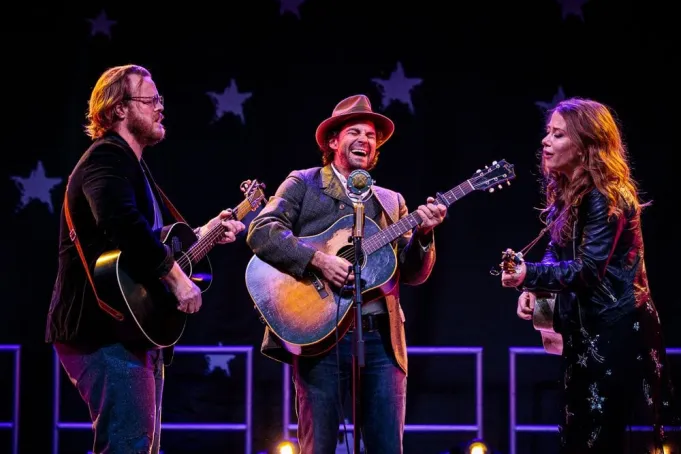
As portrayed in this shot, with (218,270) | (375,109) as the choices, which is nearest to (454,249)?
(375,109)

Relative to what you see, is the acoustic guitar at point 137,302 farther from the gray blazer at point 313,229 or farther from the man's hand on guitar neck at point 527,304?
the man's hand on guitar neck at point 527,304

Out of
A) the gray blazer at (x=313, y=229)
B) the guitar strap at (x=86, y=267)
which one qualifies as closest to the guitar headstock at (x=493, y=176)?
the gray blazer at (x=313, y=229)

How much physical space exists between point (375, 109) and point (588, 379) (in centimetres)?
345

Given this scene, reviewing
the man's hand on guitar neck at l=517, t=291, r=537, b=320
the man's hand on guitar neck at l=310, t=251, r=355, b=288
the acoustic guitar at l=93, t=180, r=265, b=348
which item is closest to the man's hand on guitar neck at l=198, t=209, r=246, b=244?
the man's hand on guitar neck at l=310, t=251, r=355, b=288

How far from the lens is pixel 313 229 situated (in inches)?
176

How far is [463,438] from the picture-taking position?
632 centimetres

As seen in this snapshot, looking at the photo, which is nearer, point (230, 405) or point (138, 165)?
point (138, 165)

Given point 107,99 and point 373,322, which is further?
point 373,322

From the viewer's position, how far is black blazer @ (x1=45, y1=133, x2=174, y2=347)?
344 cm

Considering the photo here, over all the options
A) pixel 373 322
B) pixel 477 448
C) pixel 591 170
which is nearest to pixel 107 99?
pixel 373 322

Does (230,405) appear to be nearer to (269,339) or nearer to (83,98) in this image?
(269,339)

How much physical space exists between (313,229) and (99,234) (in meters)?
1.27

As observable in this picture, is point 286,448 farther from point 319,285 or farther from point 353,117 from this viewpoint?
point 353,117

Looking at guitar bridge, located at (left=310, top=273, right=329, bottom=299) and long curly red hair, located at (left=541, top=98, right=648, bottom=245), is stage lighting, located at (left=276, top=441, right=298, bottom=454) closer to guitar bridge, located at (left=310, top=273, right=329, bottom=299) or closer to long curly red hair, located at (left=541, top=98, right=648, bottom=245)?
guitar bridge, located at (left=310, top=273, right=329, bottom=299)
